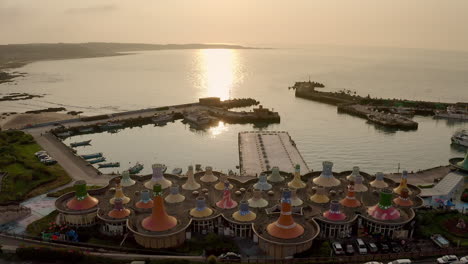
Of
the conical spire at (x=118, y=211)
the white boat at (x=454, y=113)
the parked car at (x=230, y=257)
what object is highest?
the white boat at (x=454, y=113)

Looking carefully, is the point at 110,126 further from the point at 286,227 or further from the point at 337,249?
the point at 337,249

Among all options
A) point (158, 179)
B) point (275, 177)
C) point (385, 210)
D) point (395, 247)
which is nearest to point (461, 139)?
point (385, 210)

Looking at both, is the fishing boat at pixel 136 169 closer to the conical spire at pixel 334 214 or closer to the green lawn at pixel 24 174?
the green lawn at pixel 24 174

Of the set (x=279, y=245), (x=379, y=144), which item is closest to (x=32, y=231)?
(x=279, y=245)

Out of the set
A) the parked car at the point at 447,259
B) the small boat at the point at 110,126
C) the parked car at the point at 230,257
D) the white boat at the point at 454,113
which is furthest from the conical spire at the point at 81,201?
the white boat at the point at 454,113

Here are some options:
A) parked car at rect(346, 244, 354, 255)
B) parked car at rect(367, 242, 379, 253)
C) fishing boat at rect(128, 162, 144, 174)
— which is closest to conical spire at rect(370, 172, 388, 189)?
parked car at rect(367, 242, 379, 253)

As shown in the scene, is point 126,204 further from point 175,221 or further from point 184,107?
point 184,107
